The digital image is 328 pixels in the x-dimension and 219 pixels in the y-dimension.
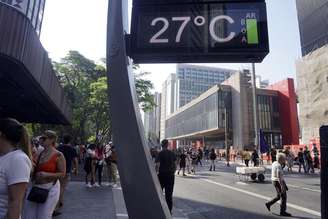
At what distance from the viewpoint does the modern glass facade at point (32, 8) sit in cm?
1597

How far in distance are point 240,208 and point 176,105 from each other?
11221 cm

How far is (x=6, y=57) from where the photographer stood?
8.66m

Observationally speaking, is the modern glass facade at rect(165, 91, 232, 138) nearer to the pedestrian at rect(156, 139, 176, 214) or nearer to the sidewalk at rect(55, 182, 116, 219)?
the sidewalk at rect(55, 182, 116, 219)

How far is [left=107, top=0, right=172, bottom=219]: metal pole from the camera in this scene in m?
3.84

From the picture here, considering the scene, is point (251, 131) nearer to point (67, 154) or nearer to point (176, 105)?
point (67, 154)

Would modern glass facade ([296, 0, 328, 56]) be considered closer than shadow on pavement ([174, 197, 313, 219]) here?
No

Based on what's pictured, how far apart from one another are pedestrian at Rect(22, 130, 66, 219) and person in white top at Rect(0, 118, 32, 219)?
1443mm

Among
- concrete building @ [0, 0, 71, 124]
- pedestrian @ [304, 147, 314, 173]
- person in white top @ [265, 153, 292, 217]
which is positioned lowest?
person in white top @ [265, 153, 292, 217]

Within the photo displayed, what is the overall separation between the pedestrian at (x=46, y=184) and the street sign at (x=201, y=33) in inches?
70.9

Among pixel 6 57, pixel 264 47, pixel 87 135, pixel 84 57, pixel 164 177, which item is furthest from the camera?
pixel 87 135

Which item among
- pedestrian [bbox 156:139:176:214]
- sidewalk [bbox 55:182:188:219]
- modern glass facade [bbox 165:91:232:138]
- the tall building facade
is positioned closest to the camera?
sidewalk [bbox 55:182:188:219]

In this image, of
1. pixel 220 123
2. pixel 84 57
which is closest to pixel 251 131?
pixel 220 123

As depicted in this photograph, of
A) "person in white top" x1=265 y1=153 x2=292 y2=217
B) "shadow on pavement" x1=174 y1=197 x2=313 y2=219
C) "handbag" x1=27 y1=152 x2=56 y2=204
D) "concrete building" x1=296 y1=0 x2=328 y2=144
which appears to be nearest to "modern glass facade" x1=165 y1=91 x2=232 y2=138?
"concrete building" x1=296 y1=0 x2=328 y2=144

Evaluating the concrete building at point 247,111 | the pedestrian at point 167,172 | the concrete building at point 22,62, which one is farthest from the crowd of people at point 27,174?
the concrete building at point 247,111
